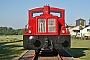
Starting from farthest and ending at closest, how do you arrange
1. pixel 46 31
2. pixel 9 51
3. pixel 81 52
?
pixel 9 51, pixel 81 52, pixel 46 31

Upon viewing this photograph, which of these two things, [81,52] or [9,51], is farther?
[9,51]

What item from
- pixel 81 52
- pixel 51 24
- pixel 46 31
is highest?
pixel 51 24

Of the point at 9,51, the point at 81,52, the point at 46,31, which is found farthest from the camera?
the point at 9,51

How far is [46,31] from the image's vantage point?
15.4 metres

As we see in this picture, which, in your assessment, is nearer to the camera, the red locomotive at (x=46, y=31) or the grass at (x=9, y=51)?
the red locomotive at (x=46, y=31)

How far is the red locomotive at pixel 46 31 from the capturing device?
47.5 feet

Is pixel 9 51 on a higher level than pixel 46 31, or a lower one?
lower

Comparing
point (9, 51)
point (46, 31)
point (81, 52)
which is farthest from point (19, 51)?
point (46, 31)

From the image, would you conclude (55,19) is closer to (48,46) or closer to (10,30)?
(48,46)

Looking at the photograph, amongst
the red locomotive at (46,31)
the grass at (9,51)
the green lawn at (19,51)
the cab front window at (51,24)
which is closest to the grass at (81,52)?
the green lawn at (19,51)

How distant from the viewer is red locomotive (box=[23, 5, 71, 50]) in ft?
47.5

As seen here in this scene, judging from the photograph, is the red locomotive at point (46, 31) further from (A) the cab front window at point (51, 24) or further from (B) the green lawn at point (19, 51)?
(B) the green lawn at point (19, 51)

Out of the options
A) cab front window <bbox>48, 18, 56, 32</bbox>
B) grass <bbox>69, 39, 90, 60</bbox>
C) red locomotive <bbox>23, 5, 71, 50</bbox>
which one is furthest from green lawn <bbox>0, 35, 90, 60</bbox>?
cab front window <bbox>48, 18, 56, 32</bbox>

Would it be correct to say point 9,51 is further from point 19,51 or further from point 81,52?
point 81,52
